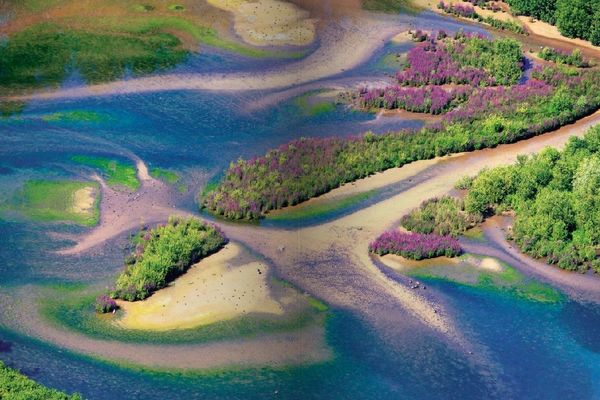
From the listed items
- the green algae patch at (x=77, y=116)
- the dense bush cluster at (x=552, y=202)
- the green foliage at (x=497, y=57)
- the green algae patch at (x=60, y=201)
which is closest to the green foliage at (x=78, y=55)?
the green algae patch at (x=77, y=116)

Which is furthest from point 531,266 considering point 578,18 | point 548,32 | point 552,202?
point 548,32

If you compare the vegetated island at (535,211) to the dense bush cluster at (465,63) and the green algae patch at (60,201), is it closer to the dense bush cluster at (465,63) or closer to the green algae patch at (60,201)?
the dense bush cluster at (465,63)

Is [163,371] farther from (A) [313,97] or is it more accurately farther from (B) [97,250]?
(A) [313,97]

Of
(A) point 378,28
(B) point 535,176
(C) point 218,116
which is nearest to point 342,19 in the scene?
(A) point 378,28

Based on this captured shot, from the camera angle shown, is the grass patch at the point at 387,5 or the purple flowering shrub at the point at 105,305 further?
the grass patch at the point at 387,5

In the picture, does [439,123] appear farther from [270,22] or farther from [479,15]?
[479,15]

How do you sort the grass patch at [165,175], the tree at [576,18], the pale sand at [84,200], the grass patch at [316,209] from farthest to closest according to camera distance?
the tree at [576,18] < the grass patch at [165,175] < the grass patch at [316,209] < the pale sand at [84,200]

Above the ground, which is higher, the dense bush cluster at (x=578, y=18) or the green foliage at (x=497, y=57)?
the dense bush cluster at (x=578, y=18)
